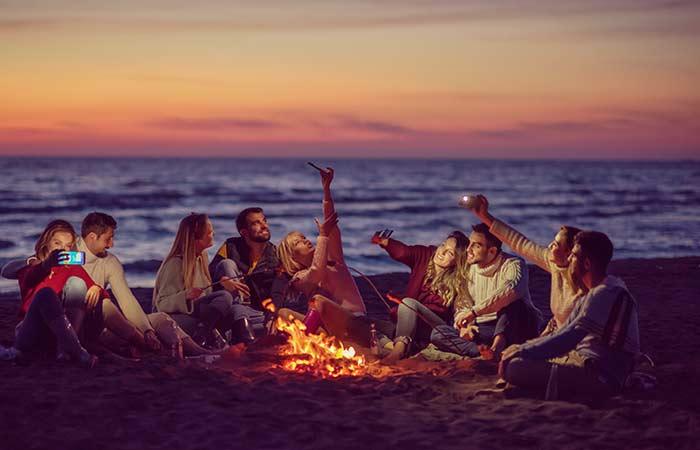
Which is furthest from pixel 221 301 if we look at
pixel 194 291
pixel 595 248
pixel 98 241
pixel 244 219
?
pixel 595 248

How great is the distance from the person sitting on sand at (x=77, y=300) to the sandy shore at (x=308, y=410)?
370mm

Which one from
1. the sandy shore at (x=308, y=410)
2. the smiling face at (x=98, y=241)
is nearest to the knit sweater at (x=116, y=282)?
the smiling face at (x=98, y=241)

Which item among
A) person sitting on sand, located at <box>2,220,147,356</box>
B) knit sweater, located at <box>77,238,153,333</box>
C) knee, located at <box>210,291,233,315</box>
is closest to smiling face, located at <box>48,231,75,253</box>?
person sitting on sand, located at <box>2,220,147,356</box>

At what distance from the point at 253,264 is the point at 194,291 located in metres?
0.88

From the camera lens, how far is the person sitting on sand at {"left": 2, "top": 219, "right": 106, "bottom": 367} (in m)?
7.60

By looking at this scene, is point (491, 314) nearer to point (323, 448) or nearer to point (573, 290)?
point (573, 290)

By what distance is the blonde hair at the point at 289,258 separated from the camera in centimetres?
883

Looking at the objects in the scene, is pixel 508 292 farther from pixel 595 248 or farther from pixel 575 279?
pixel 595 248

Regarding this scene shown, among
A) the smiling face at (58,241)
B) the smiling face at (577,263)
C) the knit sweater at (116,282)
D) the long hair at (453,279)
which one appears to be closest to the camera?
the smiling face at (577,263)

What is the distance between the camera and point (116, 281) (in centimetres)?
812

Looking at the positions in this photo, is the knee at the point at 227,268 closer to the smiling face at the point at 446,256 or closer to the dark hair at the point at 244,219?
the dark hair at the point at 244,219

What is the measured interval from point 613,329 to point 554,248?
3.41ft

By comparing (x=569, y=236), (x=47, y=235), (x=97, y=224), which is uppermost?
(x=569, y=236)

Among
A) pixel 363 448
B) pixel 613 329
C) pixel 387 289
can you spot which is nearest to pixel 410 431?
pixel 363 448
